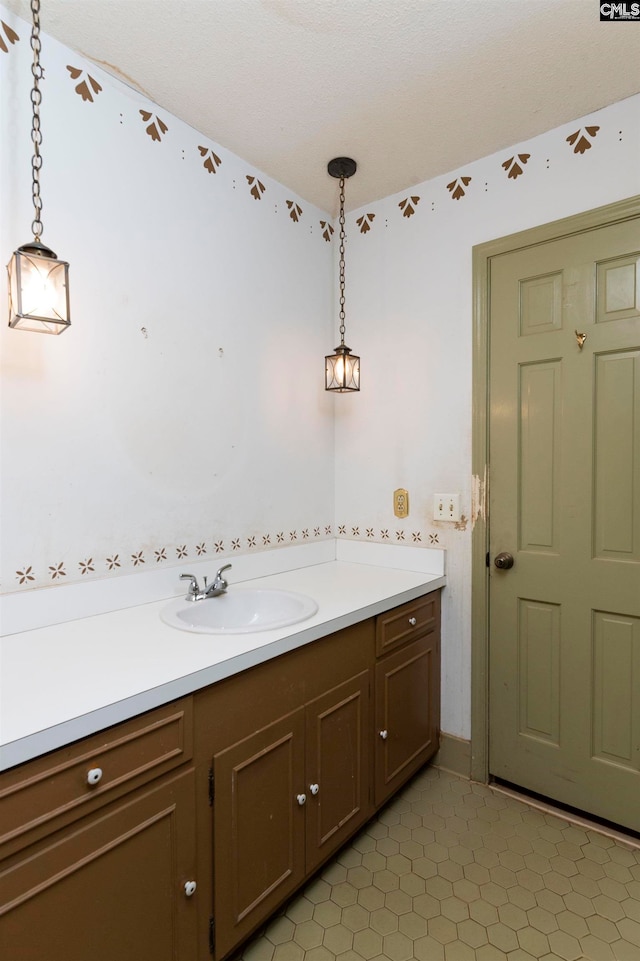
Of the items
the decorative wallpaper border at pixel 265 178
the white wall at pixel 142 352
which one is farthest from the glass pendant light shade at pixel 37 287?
the decorative wallpaper border at pixel 265 178

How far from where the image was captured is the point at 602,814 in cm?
175

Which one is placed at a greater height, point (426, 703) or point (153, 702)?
point (153, 702)

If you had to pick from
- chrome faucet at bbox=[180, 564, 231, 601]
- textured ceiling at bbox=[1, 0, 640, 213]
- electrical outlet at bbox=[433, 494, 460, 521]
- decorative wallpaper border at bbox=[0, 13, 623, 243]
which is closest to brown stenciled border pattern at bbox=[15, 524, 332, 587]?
chrome faucet at bbox=[180, 564, 231, 601]

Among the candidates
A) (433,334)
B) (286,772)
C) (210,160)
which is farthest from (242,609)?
(210,160)

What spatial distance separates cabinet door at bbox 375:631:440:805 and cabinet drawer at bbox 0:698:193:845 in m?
0.84

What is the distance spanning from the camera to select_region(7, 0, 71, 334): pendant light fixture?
1.15 meters

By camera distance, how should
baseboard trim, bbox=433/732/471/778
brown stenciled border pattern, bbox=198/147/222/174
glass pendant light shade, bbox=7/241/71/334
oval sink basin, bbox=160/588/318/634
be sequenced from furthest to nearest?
baseboard trim, bbox=433/732/471/778 → brown stenciled border pattern, bbox=198/147/222/174 → oval sink basin, bbox=160/588/318/634 → glass pendant light shade, bbox=7/241/71/334

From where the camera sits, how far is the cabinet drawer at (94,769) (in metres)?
0.84

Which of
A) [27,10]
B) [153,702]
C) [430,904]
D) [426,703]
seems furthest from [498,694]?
[27,10]

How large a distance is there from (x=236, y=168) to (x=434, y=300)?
3.15ft

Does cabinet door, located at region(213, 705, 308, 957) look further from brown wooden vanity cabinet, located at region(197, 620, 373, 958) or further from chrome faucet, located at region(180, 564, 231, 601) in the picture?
chrome faucet, located at region(180, 564, 231, 601)

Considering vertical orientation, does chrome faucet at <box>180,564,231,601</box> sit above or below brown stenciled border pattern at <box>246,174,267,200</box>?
below

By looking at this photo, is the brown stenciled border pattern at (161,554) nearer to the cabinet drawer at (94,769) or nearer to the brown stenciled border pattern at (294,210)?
the cabinet drawer at (94,769)

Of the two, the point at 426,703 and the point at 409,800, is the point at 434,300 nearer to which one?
the point at 426,703
